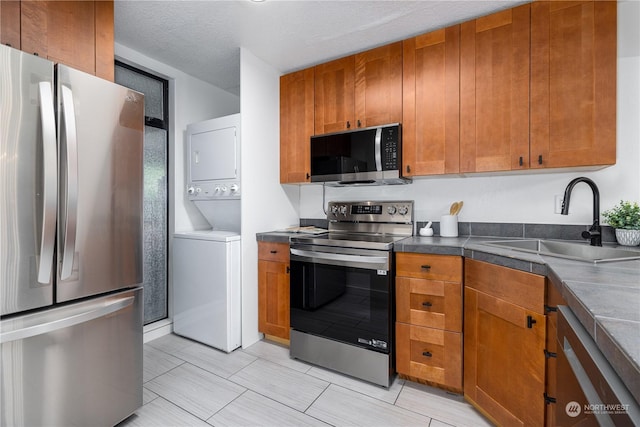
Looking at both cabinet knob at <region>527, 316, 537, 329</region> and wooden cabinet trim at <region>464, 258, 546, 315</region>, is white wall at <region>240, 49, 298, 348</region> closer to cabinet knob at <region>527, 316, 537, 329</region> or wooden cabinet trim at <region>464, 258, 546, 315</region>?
wooden cabinet trim at <region>464, 258, 546, 315</region>

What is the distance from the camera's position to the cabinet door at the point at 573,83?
1611 mm

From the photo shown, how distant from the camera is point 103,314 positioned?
141 centimetres

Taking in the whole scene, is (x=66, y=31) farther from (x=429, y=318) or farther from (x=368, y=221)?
(x=429, y=318)

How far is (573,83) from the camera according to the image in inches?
66.3

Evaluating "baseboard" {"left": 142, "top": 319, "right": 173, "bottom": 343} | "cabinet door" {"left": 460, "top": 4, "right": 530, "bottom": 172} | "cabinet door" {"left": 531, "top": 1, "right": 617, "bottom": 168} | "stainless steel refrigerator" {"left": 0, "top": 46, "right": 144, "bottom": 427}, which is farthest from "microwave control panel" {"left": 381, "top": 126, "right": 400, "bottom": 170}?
"baseboard" {"left": 142, "top": 319, "right": 173, "bottom": 343}

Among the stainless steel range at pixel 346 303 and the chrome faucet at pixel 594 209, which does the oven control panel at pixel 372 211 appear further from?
the chrome faucet at pixel 594 209

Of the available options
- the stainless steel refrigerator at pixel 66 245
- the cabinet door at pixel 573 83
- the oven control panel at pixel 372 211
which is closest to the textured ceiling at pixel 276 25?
the cabinet door at pixel 573 83

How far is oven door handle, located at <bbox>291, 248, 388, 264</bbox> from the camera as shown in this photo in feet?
6.15

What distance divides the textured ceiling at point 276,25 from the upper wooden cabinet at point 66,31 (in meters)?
0.34

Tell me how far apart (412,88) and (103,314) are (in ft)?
7.73

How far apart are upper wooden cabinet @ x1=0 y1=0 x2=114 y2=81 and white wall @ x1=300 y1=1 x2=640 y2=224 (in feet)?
6.59

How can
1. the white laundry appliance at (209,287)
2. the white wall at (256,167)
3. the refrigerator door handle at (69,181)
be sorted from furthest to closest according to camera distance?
the white wall at (256,167) < the white laundry appliance at (209,287) < the refrigerator door handle at (69,181)

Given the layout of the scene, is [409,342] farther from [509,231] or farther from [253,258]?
[253,258]

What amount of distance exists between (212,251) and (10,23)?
163 cm
